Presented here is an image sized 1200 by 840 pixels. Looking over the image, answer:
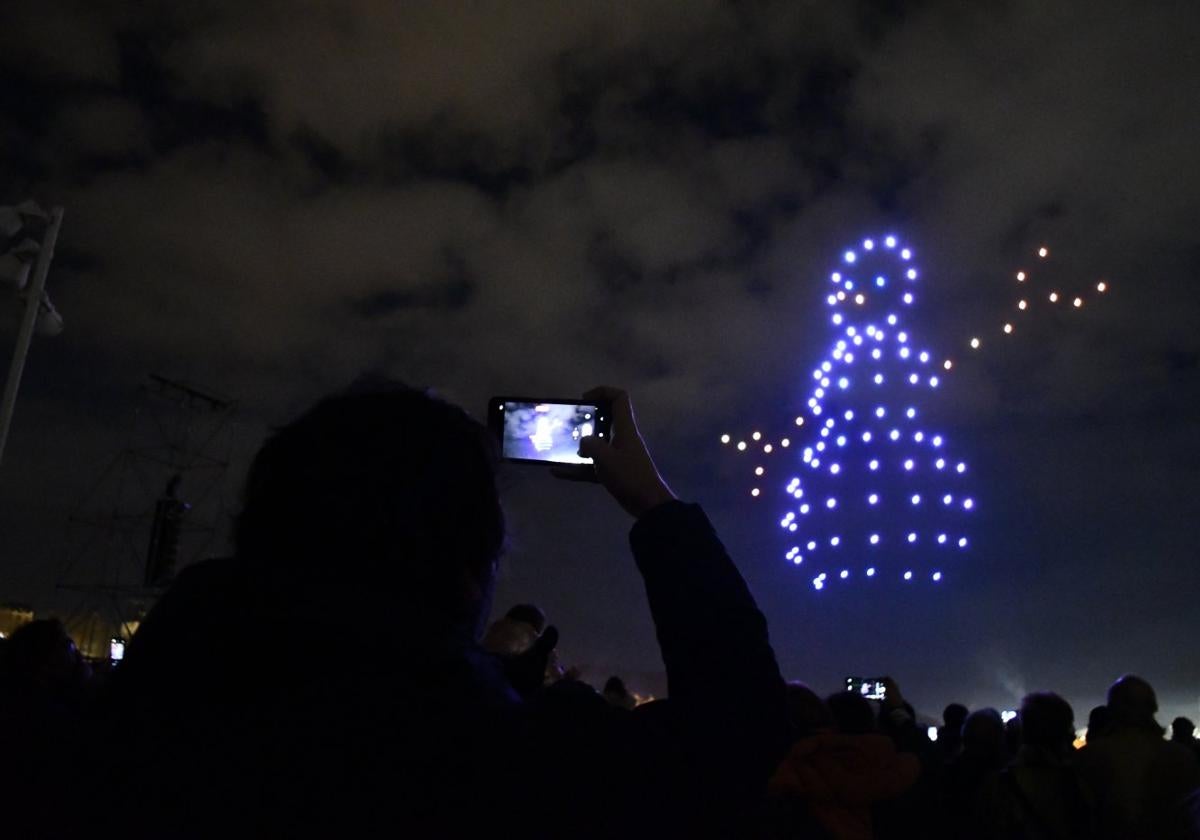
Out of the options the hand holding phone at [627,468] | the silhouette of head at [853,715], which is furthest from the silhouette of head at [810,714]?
the hand holding phone at [627,468]

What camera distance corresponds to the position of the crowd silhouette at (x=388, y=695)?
1.03m

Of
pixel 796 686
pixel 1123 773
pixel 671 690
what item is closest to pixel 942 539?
pixel 1123 773

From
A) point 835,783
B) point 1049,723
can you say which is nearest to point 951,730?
point 1049,723

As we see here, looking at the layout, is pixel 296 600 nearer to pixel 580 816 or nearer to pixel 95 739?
pixel 95 739

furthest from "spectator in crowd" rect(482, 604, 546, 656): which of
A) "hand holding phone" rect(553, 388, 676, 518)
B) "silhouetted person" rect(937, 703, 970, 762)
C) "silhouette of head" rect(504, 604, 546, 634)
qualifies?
"silhouetted person" rect(937, 703, 970, 762)

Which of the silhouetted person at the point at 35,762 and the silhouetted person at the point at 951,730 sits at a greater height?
the silhouetted person at the point at 951,730

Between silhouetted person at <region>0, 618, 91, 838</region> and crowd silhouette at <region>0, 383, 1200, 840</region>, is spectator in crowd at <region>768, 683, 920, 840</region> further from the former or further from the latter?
silhouetted person at <region>0, 618, 91, 838</region>

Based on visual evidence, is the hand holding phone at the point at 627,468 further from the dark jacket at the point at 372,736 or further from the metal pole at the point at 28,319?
the metal pole at the point at 28,319

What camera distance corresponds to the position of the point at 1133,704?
5281 millimetres

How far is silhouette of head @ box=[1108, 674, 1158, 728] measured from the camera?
5.26 m

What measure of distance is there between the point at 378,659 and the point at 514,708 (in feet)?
0.62

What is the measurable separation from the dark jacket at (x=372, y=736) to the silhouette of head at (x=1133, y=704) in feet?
17.3

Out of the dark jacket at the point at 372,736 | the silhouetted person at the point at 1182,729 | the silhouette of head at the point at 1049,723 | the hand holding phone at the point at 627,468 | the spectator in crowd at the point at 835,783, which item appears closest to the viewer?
the dark jacket at the point at 372,736

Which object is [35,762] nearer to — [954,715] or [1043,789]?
[1043,789]
